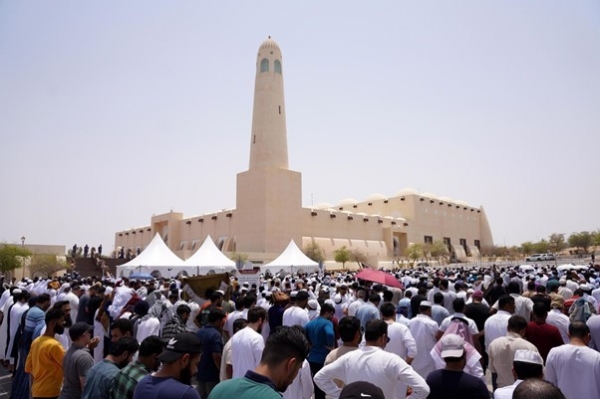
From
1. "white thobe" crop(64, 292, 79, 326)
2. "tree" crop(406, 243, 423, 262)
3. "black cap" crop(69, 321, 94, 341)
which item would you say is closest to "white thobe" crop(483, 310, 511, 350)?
"black cap" crop(69, 321, 94, 341)

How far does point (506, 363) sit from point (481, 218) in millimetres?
82597

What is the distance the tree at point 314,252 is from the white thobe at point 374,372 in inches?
1808

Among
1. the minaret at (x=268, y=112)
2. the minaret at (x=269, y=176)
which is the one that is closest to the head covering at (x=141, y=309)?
the minaret at (x=269, y=176)

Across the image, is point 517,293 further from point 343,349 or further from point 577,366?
point 343,349

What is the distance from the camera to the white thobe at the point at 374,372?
3201 mm

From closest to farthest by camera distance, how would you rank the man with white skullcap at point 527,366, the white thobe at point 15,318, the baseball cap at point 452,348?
the man with white skullcap at point 527,366 → the baseball cap at point 452,348 → the white thobe at point 15,318

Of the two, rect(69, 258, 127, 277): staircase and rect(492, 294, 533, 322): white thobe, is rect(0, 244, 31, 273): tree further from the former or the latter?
rect(492, 294, 533, 322): white thobe

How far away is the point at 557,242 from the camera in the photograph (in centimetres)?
6962

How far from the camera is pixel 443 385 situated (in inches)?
124

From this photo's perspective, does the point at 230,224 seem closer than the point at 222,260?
No

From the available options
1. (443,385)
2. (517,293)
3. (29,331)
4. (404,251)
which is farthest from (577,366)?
(404,251)

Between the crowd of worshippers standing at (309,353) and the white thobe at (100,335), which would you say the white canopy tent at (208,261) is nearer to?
the white thobe at (100,335)

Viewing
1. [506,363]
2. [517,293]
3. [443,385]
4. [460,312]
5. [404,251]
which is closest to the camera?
[443,385]

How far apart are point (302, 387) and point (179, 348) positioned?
1.98 metres
